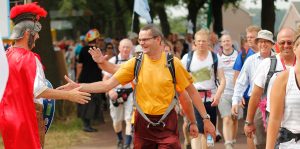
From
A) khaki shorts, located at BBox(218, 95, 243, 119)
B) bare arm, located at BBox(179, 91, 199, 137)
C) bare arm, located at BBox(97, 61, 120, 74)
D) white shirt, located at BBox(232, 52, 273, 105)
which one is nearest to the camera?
bare arm, located at BBox(179, 91, 199, 137)

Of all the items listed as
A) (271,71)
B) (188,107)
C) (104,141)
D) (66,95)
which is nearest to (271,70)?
(271,71)

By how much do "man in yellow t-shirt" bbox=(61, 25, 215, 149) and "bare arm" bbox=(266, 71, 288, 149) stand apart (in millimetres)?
2045

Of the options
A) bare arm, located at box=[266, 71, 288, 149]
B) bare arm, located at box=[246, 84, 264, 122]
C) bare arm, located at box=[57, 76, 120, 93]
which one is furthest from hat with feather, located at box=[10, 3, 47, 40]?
bare arm, located at box=[266, 71, 288, 149]

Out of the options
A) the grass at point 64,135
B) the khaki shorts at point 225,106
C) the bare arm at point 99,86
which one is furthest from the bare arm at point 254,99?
the grass at point 64,135

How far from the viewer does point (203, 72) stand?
10.3 metres

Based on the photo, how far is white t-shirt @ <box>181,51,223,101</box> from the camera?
1025cm

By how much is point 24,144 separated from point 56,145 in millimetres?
6438

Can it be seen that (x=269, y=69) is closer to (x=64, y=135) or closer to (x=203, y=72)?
(x=203, y=72)

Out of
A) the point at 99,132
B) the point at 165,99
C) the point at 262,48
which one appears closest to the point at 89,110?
the point at 99,132

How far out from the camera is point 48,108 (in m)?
8.02

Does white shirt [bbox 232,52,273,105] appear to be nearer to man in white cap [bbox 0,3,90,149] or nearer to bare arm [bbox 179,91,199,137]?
bare arm [bbox 179,91,199,137]

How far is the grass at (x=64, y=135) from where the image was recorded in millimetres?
13159

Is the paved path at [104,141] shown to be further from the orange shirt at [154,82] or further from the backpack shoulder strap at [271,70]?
the backpack shoulder strap at [271,70]

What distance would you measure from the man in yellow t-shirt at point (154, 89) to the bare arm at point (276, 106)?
6.71 feet
